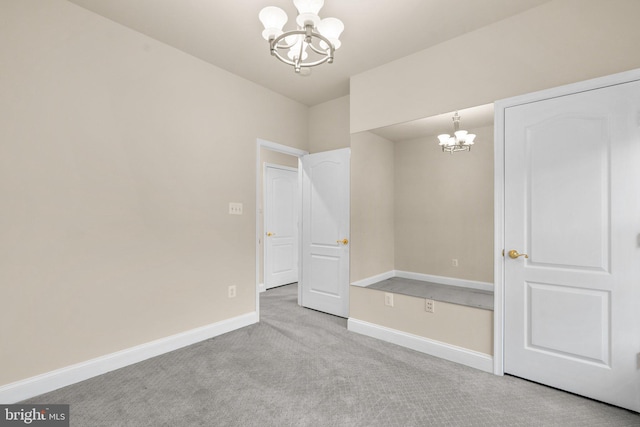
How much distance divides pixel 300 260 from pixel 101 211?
2390 mm

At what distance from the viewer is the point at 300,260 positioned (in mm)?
4121

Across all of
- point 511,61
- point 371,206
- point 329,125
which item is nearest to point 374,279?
point 371,206

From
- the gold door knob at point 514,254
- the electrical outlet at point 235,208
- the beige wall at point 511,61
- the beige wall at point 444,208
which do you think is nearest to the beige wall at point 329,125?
the beige wall at point 511,61

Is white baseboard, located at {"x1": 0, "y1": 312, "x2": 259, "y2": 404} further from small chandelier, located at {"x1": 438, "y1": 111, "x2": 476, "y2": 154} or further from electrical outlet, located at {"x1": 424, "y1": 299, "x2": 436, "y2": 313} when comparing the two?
small chandelier, located at {"x1": 438, "y1": 111, "x2": 476, "y2": 154}

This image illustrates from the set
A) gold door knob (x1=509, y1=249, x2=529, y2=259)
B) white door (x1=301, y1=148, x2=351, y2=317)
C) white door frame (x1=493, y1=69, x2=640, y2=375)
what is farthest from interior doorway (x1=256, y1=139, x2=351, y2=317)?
gold door knob (x1=509, y1=249, x2=529, y2=259)

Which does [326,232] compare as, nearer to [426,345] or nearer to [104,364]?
[426,345]

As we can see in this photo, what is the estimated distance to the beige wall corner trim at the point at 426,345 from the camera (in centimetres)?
239

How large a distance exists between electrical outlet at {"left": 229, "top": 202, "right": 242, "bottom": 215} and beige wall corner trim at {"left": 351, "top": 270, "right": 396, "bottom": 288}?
150 centimetres

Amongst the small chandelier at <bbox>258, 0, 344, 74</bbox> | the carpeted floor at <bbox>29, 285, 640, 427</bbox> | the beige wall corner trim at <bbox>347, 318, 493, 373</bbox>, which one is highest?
the small chandelier at <bbox>258, 0, 344, 74</bbox>

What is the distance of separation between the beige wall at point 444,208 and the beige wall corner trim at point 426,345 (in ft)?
2.02

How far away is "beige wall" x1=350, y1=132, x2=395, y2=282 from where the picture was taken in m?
3.21

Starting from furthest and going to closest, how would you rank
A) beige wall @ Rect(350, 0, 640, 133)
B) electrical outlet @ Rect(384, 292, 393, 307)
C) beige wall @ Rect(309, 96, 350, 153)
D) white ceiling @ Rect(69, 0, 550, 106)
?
1. beige wall @ Rect(309, 96, 350, 153)
2. electrical outlet @ Rect(384, 292, 393, 307)
3. white ceiling @ Rect(69, 0, 550, 106)
4. beige wall @ Rect(350, 0, 640, 133)

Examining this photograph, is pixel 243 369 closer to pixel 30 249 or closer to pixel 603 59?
pixel 30 249

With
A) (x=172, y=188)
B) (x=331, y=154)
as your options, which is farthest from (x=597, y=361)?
(x=172, y=188)
